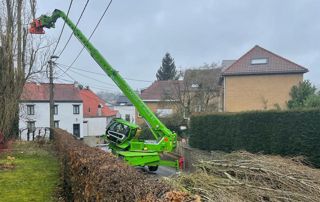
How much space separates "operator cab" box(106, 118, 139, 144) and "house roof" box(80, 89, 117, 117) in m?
40.1

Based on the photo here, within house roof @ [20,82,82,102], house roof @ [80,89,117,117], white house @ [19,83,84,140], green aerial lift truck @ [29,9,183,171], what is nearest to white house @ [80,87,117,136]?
house roof @ [80,89,117,117]

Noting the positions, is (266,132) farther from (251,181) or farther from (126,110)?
(126,110)

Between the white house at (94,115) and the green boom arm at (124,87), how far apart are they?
37467 mm

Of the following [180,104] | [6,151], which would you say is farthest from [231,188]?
[180,104]

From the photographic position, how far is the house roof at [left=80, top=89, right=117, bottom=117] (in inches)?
2326

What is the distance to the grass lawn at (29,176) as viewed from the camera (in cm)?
983

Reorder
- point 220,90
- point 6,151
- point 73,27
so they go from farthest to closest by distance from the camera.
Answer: point 220,90
point 6,151
point 73,27

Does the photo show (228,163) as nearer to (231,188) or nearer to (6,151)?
(231,188)

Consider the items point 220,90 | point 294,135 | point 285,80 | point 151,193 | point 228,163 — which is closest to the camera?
point 151,193

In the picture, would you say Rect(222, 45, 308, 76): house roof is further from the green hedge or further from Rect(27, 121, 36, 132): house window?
Rect(27, 121, 36, 132): house window

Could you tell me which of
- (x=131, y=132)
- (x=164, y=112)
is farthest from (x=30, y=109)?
(x=131, y=132)

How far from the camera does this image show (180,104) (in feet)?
127

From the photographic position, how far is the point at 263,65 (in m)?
32.6

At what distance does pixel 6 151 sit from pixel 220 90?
2371cm
